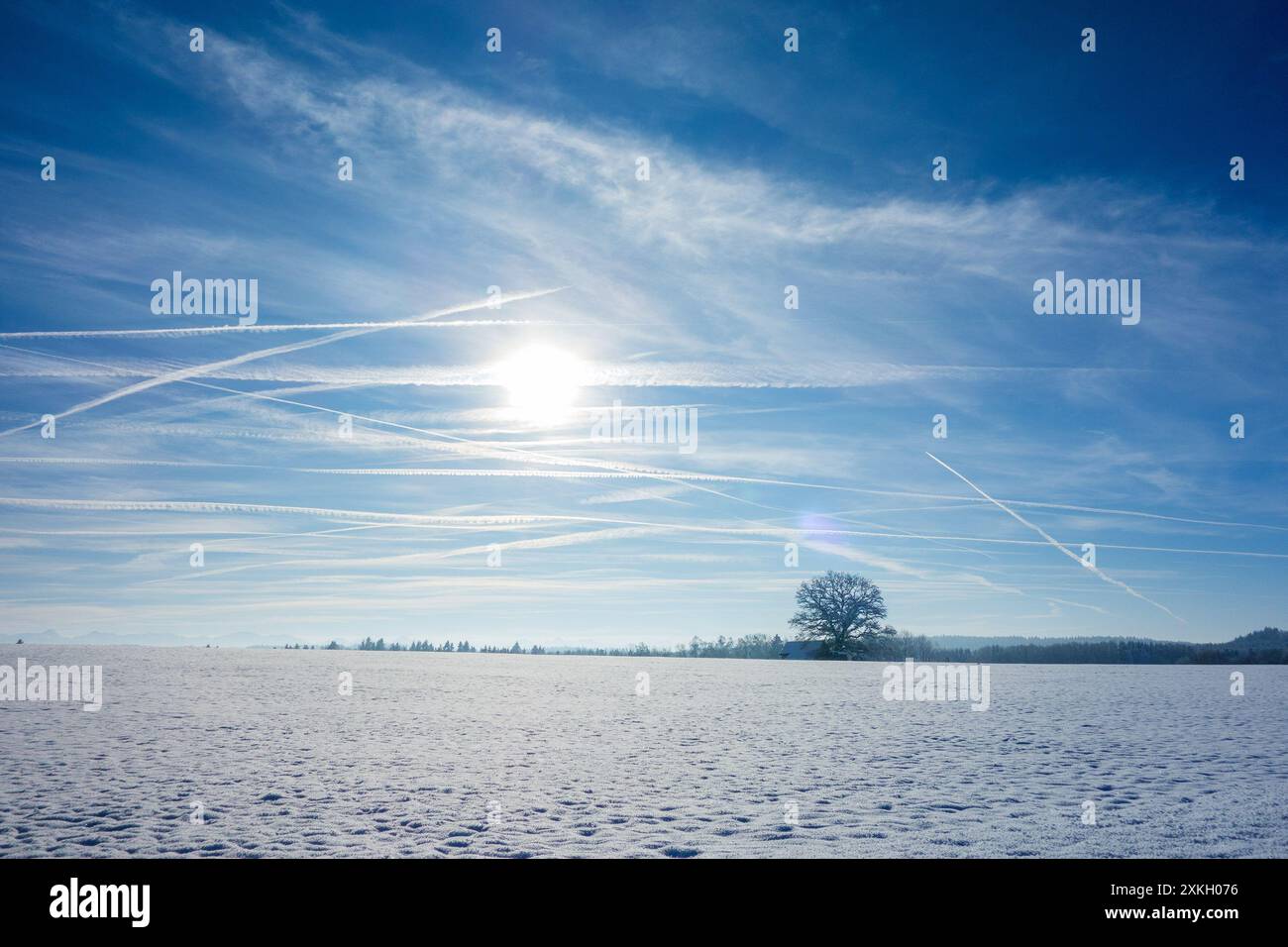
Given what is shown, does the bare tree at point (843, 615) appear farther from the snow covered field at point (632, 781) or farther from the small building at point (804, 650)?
the snow covered field at point (632, 781)

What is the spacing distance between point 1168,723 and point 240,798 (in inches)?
1172

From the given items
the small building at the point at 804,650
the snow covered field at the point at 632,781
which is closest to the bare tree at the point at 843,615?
the small building at the point at 804,650

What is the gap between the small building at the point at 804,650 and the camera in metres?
97.9

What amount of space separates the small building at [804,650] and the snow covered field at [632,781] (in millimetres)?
66515

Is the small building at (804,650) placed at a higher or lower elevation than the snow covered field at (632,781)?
lower

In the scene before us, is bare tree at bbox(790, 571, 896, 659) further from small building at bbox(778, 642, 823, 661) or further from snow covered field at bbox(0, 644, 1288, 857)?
snow covered field at bbox(0, 644, 1288, 857)

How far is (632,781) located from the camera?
15.9 meters

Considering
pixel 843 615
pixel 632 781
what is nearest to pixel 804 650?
pixel 843 615

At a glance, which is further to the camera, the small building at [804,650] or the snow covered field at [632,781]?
the small building at [804,650]

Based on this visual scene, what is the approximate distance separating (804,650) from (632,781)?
290 feet

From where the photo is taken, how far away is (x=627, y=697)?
38.4 metres

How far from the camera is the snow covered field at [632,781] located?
36.8 ft

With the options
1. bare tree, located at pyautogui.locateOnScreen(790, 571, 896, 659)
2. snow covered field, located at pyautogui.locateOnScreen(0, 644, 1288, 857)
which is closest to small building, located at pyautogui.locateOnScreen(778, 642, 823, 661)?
bare tree, located at pyautogui.locateOnScreen(790, 571, 896, 659)

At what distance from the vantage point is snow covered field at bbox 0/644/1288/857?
1122cm
